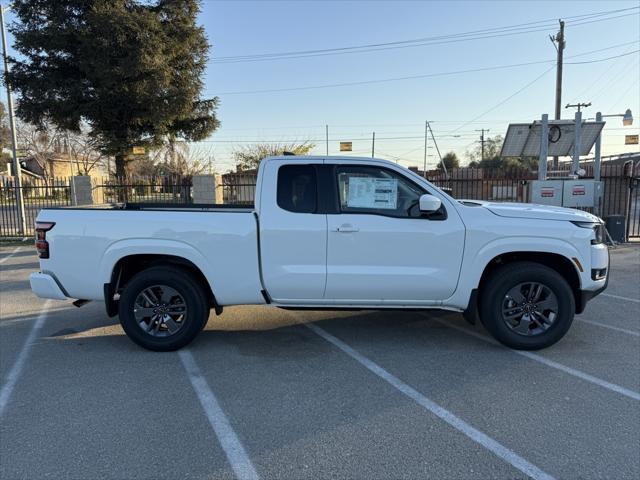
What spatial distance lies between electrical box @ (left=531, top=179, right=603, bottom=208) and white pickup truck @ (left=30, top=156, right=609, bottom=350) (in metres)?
7.15

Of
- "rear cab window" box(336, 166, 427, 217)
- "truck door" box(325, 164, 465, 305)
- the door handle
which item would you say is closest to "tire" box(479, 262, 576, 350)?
"truck door" box(325, 164, 465, 305)

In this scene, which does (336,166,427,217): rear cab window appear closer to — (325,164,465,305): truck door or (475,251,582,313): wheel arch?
(325,164,465,305): truck door

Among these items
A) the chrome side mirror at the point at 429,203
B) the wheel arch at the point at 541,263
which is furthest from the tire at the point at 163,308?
the wheel arch at the point at 541,263

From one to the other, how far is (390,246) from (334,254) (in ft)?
1.83

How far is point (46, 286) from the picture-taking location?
15.6 feet

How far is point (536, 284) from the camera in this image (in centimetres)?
465

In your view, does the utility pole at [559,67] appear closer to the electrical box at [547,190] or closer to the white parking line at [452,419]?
the electrical box at [547,190]

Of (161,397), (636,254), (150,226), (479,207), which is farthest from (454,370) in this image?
(636,254)

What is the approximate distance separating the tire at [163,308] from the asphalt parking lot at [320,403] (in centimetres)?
18

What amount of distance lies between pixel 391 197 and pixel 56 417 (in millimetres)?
3430

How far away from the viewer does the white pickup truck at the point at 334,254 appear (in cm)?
457

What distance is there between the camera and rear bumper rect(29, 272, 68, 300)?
4.76m

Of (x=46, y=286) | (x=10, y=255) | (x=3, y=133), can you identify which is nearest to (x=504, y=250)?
(x=46, y=286)

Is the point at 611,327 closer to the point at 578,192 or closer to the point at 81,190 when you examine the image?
the point at 578,192
